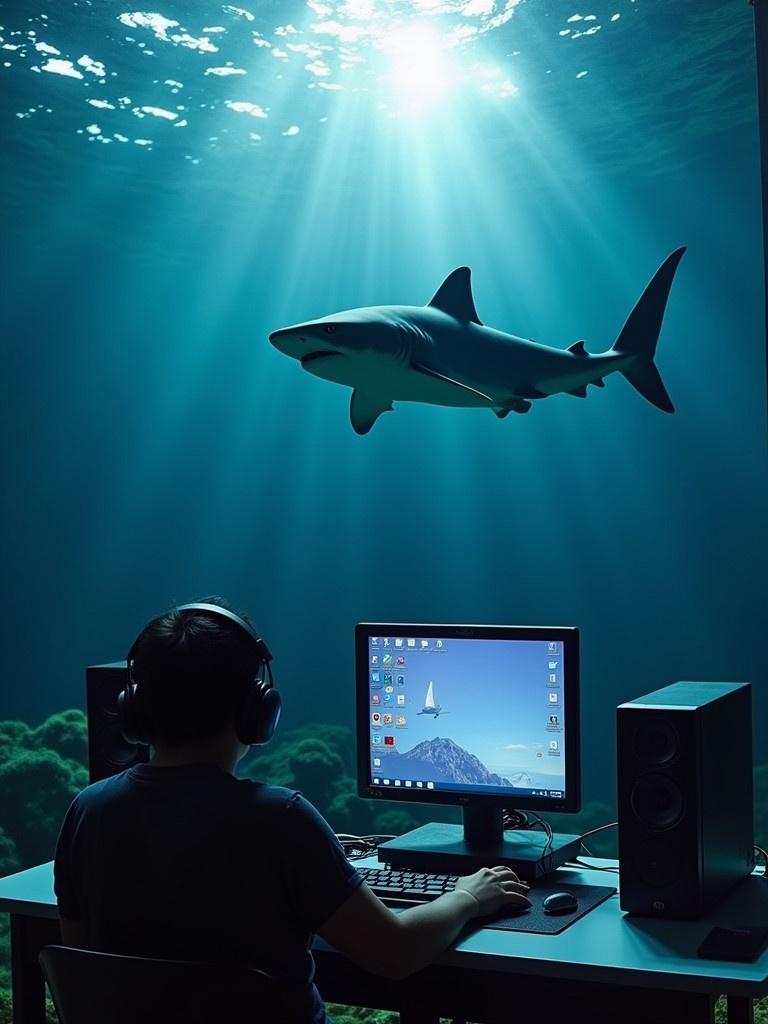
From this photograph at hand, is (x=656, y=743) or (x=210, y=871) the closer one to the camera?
(x=210, y=871)

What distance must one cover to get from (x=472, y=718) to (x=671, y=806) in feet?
1.69

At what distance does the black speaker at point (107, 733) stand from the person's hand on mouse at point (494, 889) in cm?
100

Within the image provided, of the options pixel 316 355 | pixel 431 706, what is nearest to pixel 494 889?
pixel 431 706

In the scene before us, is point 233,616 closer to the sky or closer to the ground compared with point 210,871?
closer to the sky

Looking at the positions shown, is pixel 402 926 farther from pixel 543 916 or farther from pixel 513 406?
pixel 513 406

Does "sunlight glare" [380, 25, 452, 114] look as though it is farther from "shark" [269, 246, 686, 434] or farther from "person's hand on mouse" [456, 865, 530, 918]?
"person's hand on mouse" [456, 865, 530, 918]

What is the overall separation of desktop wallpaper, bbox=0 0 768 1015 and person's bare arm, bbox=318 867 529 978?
4938 mm

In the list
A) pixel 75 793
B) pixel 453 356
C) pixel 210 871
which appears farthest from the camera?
pixel 75 793

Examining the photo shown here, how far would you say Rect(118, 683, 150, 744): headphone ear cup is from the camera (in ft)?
5.21

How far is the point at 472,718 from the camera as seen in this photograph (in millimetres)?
2350

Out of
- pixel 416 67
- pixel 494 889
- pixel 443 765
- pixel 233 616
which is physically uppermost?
pixel 416 67

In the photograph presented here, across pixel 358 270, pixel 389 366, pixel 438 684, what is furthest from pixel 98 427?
pixel 438 684

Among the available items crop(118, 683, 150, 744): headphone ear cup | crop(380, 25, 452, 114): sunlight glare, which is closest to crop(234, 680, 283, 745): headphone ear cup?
crop(118, 683, 150, 744): headphone ear cup

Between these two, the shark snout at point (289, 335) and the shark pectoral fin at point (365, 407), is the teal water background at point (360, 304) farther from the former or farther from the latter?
the shark snout at point (289, 335)
